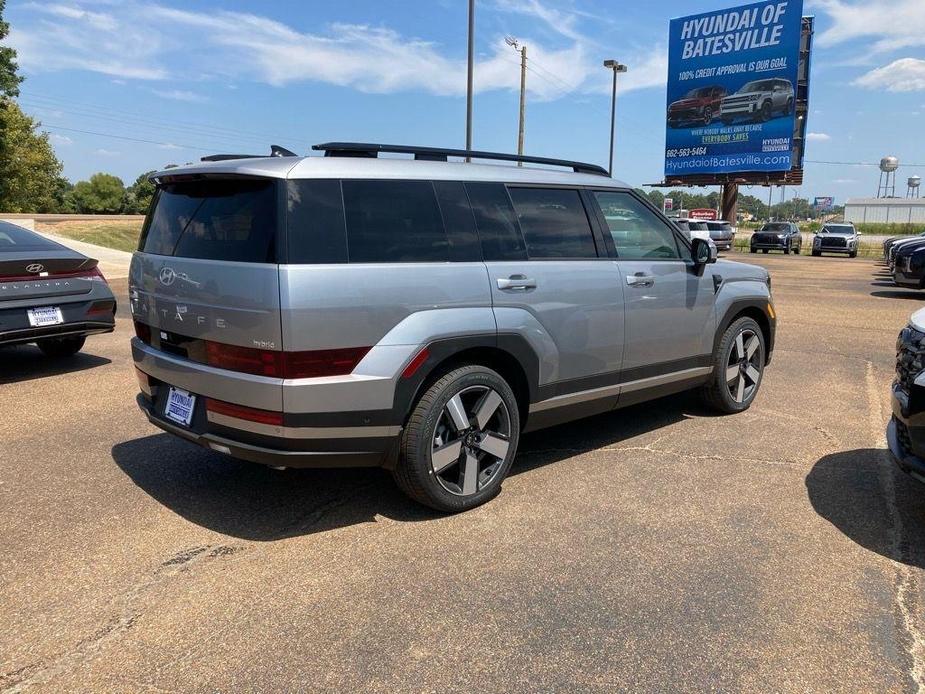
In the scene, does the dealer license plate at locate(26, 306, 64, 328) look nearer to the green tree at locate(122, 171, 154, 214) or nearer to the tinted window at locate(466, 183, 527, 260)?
the tinted window at locate(466, 183, 527, 260)

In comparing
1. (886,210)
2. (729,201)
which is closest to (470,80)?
(729,201)

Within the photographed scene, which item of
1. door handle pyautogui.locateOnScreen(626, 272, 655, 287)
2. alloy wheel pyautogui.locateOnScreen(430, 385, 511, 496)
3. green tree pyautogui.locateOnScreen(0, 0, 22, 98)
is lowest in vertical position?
alloy wheel pyautogui.locateOnScreen(430, 385, 511, 496)

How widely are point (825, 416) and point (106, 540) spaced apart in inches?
206

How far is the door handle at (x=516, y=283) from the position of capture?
382 cm

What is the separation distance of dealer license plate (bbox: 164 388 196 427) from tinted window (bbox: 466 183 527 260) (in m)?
1.73

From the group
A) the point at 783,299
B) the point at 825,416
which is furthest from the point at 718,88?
the point at 825,416

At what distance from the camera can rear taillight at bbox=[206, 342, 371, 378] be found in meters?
3.18

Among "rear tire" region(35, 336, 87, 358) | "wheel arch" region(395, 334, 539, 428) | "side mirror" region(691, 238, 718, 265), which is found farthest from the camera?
"rear tire" region(35, 336, 87, 358)

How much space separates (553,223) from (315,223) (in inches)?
62.6

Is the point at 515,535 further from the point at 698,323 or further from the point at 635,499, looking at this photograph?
the point at 698,323

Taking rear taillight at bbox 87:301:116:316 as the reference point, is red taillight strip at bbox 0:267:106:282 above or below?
above

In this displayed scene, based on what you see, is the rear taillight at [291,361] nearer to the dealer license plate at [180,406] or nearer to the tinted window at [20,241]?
the dealer license plate at [180,406]

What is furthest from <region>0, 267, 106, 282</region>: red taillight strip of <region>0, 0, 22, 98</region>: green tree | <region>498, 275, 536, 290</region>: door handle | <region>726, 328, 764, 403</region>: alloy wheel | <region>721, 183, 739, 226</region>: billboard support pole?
<region>721, 183, 739, 226</region>: billboard support pole

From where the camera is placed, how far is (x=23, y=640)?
2641 mm
